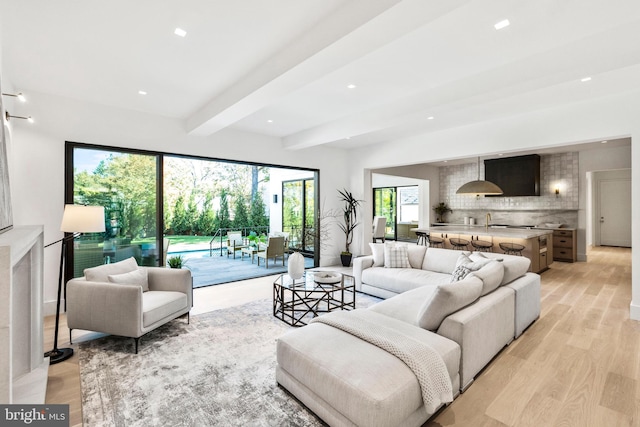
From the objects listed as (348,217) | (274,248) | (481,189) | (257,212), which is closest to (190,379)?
(274,248)

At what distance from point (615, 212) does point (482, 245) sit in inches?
275

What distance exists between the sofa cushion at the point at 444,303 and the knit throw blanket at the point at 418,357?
36cm

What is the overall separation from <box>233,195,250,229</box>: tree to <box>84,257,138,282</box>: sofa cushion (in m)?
6.09

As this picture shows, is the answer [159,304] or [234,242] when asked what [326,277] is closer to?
[159,304]

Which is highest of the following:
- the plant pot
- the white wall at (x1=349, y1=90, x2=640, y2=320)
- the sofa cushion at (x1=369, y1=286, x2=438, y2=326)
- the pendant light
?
the white wall at (x1=349, y1=90, x2=640, y2=320)

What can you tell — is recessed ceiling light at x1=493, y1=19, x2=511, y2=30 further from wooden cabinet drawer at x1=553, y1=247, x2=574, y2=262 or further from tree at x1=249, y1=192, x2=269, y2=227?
tree at x1=249, y1=192, x2=269, y2=227

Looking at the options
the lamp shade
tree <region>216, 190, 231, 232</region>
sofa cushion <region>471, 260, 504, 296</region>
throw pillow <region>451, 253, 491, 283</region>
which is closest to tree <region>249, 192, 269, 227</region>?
tree <region>216, 190, 231, 232</region>

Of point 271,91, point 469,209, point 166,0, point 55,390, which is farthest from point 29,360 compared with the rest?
point 469,209

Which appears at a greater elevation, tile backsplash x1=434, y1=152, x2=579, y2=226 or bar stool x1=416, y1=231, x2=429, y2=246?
tile backsplash x1=434, y1=152, x2=579, y2=226

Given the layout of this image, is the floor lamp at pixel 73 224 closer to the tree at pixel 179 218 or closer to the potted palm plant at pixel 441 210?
the tree at pixel 179 218

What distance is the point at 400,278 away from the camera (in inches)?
171

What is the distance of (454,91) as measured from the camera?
3.75 meters

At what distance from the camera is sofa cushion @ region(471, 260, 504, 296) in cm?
279

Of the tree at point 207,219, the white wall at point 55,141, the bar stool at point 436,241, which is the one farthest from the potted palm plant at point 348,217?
the tree at point 207,219
